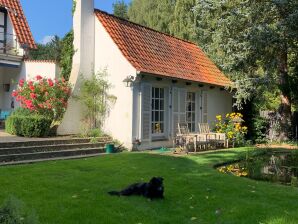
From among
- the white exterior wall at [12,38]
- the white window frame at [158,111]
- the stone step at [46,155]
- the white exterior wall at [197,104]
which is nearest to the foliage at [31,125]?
the stone step at [46,155]

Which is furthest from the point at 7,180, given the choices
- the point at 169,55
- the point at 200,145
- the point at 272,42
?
the point at 272,42

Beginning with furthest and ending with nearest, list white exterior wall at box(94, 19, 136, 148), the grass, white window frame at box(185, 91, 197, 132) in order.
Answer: white window frame at box(185, 91, 197, 132)
white exterior wall at box(94, 19, 136, 148)
the grass

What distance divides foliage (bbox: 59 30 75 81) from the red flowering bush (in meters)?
1.13

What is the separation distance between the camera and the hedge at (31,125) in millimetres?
13945

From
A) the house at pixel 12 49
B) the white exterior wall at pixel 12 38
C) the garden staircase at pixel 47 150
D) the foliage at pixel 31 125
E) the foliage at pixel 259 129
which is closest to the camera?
the garden staircase at pixel 47 150

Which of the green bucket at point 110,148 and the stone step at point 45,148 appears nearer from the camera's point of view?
the stone step at point 45,148

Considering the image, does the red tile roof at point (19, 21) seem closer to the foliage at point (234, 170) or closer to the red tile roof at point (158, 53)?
the red tile roof at point (158, 53)

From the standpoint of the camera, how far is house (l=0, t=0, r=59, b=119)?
2106 cm

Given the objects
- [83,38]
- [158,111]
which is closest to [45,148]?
[83,38]

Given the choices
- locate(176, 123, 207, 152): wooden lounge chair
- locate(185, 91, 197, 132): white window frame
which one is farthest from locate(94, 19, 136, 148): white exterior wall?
locate(185, 91, 197, 132): white window frame

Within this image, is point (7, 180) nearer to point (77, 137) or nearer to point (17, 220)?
point (17, 220)

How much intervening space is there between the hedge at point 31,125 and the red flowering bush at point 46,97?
650 mm

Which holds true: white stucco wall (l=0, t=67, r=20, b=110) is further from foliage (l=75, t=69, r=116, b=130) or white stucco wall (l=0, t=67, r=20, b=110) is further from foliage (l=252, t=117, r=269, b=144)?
foliage (l=252, t=117, r=269, b=144)

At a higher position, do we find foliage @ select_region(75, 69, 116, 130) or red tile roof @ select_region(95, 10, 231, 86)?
red tile roof @ select_region(95, 10, 231, 86)
